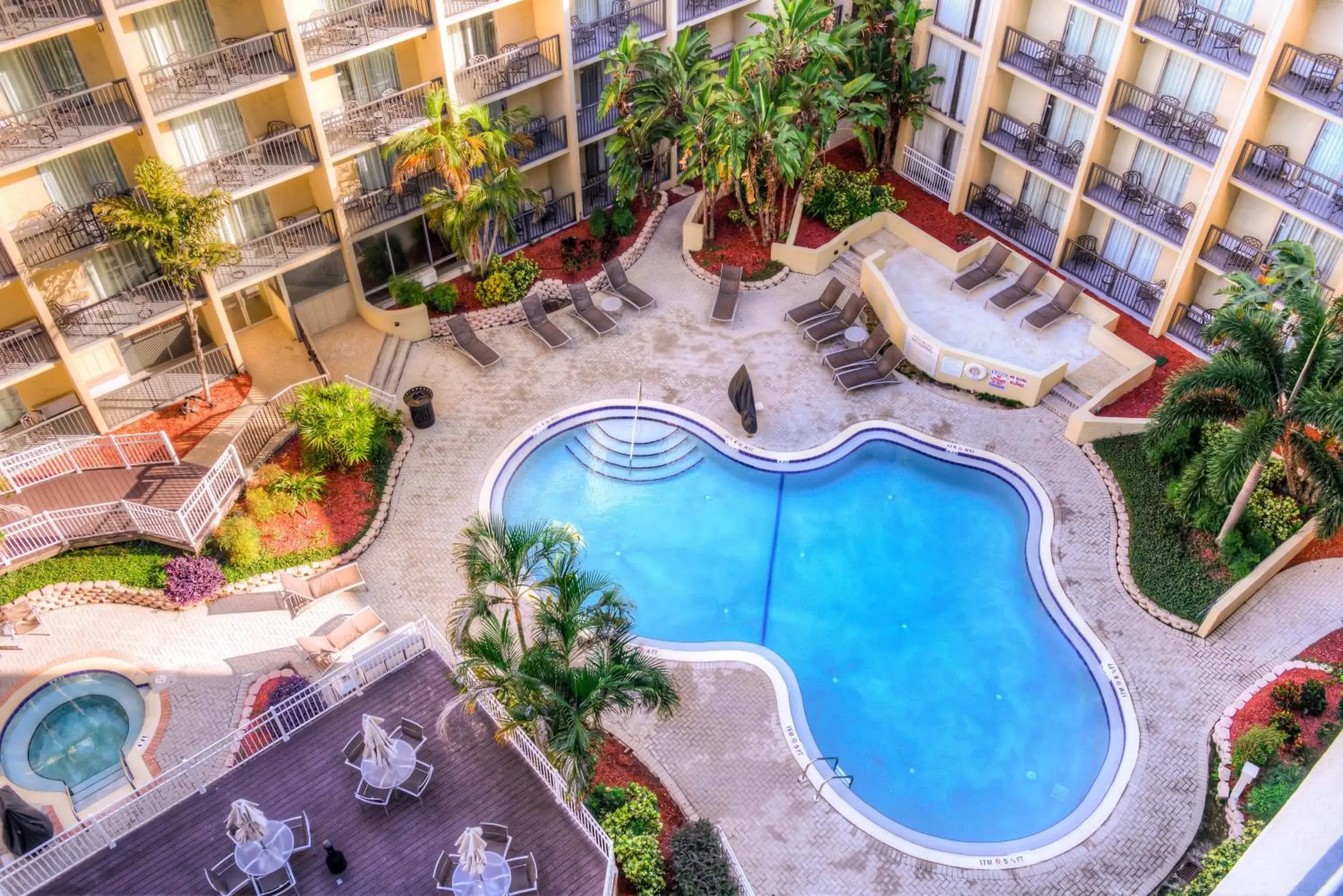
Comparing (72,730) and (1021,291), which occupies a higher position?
(1021,291)

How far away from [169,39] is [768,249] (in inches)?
770

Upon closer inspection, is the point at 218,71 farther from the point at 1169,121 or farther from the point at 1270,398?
the point at 1270,398

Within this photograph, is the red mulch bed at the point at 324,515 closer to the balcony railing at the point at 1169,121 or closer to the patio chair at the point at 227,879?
the patio chair at the point at 227,879

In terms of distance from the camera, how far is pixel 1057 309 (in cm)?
3544

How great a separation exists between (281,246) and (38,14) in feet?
28.4

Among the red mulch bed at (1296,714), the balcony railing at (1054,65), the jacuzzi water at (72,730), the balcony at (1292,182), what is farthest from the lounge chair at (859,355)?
the jacuzzi water at (72,730)

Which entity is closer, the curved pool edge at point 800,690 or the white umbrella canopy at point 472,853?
the white umbrella canopy at point 472,853

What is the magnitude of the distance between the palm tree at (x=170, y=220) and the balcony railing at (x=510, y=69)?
343 inches

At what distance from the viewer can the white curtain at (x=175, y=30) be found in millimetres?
27875

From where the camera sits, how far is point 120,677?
1032 inches

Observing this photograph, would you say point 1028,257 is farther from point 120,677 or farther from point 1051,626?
point 120,677

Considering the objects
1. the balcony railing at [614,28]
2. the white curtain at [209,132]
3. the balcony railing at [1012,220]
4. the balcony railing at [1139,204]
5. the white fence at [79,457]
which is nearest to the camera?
the white fence at [79,457]

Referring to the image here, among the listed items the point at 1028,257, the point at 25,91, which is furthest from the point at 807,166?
the point at 25,91

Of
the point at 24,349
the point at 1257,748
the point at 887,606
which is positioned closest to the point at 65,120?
the point at 24,349
